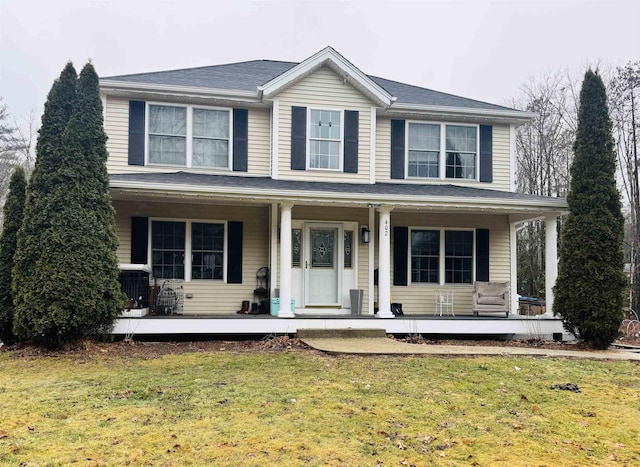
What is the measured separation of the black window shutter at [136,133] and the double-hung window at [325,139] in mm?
3639

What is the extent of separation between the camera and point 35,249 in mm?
8320

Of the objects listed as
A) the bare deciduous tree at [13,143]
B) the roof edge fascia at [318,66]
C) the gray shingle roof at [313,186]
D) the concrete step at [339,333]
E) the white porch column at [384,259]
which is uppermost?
the bare deciduous tree at [13,143]

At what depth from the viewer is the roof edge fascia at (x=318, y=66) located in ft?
36.7

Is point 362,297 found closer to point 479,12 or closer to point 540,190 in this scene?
point 540,190

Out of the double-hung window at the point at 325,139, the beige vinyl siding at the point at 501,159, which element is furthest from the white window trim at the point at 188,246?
the beige vinyl siding at the point at 501,159

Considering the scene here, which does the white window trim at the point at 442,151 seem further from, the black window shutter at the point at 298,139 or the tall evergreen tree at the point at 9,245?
the tall evergreen tree at the point at 9,245

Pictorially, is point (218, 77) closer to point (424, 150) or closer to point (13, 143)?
point (424, 150)

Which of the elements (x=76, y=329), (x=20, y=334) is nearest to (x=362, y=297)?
(x=76, y=329)

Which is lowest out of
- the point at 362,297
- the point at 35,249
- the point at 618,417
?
the point at 618,417

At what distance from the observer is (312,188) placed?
10352 millimetres

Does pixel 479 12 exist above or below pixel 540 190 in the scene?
above

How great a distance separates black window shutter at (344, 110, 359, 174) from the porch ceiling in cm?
50

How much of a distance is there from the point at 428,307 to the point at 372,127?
4.34m

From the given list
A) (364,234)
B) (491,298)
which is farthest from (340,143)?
(491,298)
